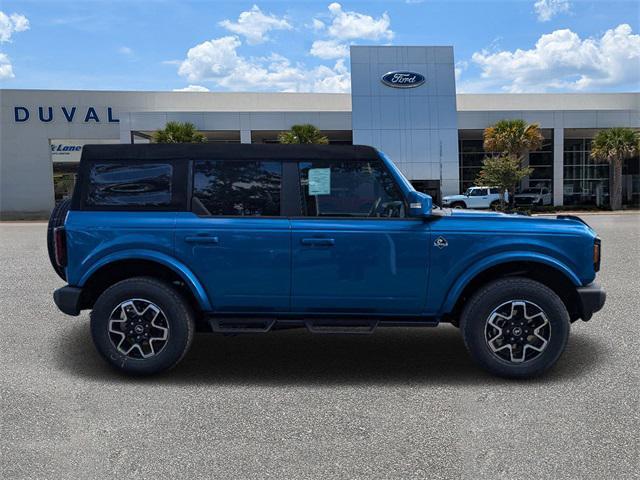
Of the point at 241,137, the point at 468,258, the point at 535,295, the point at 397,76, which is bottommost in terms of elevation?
the point at 535,295

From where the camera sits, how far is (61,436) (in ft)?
11.0

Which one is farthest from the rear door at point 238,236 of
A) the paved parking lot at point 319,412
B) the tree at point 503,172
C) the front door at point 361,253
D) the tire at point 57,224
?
the tree at point 503,172

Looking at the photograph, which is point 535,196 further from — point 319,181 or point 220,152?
point 220,152

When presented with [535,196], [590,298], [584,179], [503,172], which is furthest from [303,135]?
[590,298]

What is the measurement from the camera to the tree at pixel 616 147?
A: 34.4 m

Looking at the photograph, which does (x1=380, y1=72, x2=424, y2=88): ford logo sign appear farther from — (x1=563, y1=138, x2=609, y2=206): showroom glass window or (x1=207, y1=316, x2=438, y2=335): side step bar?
(x1=207, y1=316, x2=438, y2=335): side step bar

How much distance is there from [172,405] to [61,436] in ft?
2.46

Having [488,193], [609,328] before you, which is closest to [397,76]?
[488,193]

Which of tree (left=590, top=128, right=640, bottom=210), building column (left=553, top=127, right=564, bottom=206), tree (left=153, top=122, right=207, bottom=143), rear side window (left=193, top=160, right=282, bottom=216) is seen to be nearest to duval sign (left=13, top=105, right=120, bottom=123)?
tree (left=153, top=122, right=207, bottom=143)

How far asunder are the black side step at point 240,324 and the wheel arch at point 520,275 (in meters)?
1.48

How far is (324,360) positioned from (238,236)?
146 centimetres

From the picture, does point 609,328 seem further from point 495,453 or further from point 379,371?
point 495,453

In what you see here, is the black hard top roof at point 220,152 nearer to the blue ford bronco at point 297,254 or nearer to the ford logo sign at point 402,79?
the blue ford bronco at point 297,254

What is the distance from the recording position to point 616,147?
113 feet
